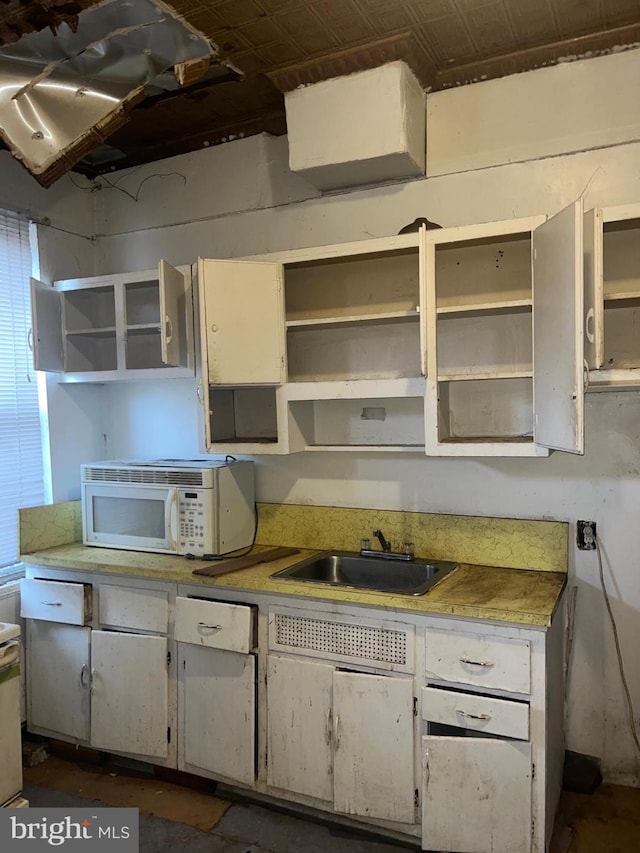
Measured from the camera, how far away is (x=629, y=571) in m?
2.40

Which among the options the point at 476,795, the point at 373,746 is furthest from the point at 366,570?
the point at 476,795

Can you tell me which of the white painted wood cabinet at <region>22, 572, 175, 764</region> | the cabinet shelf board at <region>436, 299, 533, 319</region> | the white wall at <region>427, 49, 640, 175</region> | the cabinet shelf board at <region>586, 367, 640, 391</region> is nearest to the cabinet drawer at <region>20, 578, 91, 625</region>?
the white painted wood cabinet at <region>22, 572, 175, 764</region>

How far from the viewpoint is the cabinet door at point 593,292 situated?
192 cm

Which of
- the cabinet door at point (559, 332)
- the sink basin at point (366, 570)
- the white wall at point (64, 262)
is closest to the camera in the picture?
the cabinet door at point (559, 332)

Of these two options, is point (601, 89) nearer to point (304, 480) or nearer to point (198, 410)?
point (304, 480)

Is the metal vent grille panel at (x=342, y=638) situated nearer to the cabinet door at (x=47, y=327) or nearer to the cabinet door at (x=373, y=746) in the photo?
the cabinet door at (x=373, y=746)

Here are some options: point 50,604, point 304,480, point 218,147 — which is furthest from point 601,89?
point 50,604

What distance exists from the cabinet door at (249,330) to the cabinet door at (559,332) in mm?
1026

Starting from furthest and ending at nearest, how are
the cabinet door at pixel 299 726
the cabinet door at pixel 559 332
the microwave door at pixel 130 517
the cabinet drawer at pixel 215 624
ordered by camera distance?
the microwave door at pixel 130 517, the cabinet drawer at pixel 215 624, the cabinet door at pixel 299 726, the cabinet door at pixel 559 332

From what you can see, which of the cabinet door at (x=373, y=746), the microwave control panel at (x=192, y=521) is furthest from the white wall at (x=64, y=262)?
the cabinet door at (x=373, y=746)

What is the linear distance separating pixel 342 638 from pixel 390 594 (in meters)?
0.26

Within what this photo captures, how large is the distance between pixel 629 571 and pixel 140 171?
9.84 feet

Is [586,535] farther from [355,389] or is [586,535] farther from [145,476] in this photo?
[145,476]

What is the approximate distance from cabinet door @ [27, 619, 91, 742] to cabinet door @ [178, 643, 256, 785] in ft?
1.65
